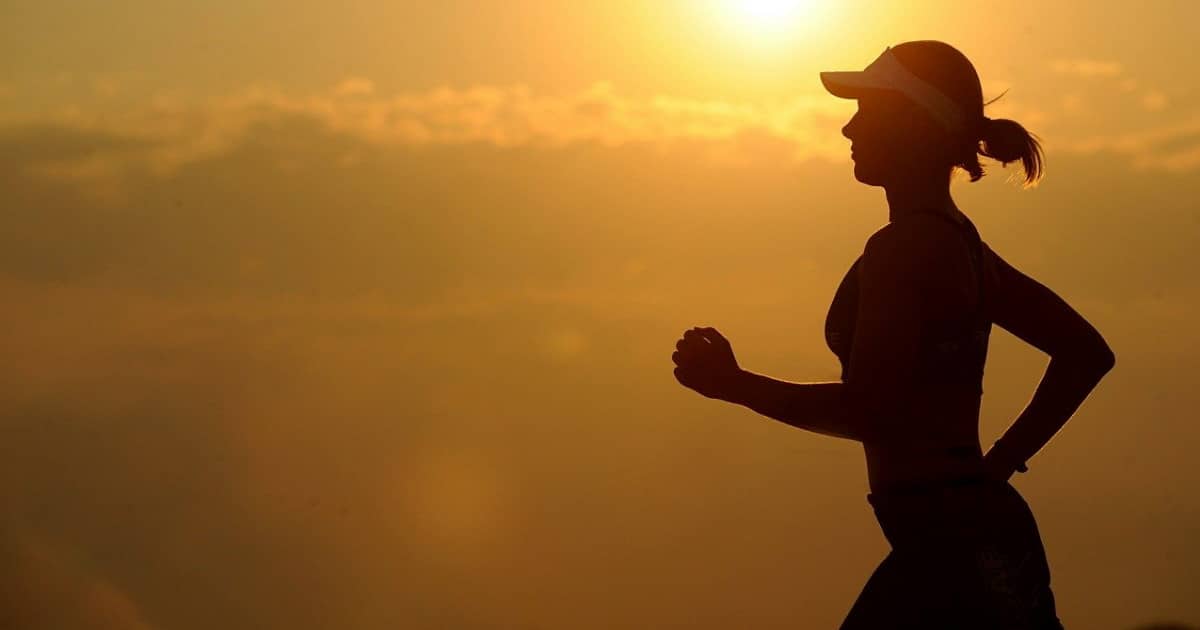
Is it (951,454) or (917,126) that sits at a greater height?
(917,126)

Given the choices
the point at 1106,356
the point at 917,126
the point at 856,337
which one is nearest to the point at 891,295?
the point at 856,337

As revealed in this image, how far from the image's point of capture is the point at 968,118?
6727 mm

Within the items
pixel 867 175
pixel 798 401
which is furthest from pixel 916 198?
pixel 798 401

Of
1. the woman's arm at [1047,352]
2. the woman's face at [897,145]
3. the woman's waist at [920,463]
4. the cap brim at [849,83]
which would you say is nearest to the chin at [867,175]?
the woman's face at [897,145]

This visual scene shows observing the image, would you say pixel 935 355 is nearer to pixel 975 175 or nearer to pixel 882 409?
pixel 882 409

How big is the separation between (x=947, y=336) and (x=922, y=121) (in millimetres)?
664

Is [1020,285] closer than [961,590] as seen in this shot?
No

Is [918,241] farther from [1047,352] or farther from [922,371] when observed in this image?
[1047,352]

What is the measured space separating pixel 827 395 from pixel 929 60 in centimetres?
109

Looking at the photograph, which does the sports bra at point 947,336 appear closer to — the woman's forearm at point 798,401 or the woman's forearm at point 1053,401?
the woman's forearm at point 798,401

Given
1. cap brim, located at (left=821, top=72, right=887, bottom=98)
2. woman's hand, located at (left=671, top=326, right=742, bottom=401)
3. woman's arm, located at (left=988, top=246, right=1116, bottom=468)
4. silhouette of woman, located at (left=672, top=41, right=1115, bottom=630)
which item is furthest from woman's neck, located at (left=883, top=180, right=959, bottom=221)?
woman's hand, located at (left=671, top=326, right=742, bottom=401)

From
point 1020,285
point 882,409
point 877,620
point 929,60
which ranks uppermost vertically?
point 929,60

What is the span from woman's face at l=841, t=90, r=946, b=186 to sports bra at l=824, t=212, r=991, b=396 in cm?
19

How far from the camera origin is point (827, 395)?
6305mm
